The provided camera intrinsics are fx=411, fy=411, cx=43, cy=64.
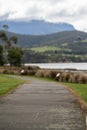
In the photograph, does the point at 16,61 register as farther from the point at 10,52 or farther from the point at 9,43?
the point at 9,43

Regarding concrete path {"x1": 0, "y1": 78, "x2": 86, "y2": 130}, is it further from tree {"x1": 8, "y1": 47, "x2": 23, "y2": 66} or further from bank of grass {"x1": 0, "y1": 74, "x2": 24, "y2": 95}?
tree {"x1": 8, "y1": 47, "x2": 23, "y2": 66}

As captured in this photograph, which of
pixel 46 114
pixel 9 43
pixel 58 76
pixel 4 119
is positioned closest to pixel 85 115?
pixel 46 114

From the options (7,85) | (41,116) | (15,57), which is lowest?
(15,57)

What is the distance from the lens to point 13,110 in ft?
49.2

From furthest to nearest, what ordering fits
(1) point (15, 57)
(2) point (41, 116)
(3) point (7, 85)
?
(1) point (15, 57) < (3) point (7, 85) < (2) point (41, 116)

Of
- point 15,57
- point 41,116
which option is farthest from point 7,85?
point 15,57

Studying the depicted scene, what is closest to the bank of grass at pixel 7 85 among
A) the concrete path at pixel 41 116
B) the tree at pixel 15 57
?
the concrete path at pixel 41 116

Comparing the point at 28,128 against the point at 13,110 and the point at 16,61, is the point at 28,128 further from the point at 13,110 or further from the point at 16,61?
the point at 16,61

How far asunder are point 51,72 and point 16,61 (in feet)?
130

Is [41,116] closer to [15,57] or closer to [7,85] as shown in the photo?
[7,85]

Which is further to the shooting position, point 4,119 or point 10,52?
point 10,52

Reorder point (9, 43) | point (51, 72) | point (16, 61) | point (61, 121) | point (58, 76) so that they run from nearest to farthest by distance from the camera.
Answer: point (61, 121)
point (58, 76)
point (51, 72)
point (16, 61)
point (9, 43)

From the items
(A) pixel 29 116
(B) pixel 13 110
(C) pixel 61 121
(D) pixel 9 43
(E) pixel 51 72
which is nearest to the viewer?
(C) pixel 61 121

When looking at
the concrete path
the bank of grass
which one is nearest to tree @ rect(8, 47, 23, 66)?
the bank of grass
